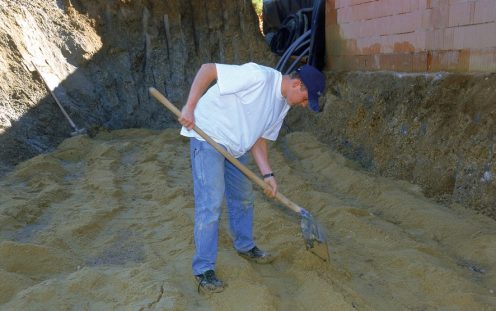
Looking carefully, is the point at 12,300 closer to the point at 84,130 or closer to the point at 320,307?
the point at 320,307

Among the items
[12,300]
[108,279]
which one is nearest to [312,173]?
[108,279]

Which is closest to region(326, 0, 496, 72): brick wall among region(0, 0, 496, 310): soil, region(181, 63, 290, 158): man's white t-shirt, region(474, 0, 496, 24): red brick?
region(474, 0, 496, 24): red brick

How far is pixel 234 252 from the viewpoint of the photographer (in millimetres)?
3146

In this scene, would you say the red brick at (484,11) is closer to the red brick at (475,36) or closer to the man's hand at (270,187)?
the red brick at (475,36)

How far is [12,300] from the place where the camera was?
245cm

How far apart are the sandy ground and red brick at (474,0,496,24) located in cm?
147

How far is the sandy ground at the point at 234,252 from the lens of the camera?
8.38 feet

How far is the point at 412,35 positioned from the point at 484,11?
973mm

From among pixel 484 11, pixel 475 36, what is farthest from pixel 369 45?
pixel 484 11

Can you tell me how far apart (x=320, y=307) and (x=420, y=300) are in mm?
598

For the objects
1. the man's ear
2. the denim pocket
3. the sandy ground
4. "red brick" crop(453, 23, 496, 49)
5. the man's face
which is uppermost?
"red brick" crop(453, 23, 496, 49)

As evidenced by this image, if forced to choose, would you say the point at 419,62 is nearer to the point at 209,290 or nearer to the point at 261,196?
the point at 261,196

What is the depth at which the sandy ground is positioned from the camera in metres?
2.55

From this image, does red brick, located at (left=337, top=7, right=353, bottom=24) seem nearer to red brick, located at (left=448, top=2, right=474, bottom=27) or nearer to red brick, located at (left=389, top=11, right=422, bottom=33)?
red brick, located at (left=389, top=11, right=422, bottom=33)
